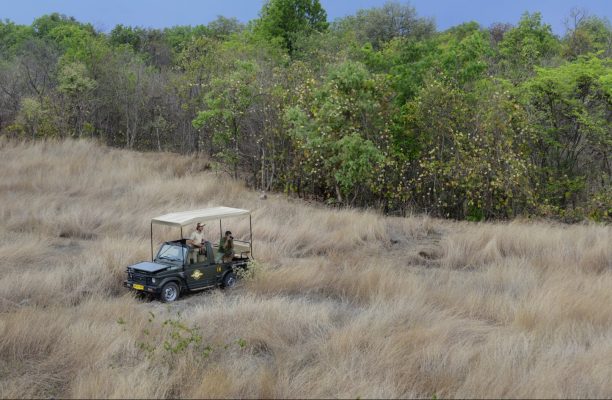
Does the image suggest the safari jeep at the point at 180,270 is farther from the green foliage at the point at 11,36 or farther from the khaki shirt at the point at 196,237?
the green foliage at the point at 11,36

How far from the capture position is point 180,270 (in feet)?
34.2

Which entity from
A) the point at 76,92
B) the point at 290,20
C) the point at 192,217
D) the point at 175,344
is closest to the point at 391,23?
the point at 290,20

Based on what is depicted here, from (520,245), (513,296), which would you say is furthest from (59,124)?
(513,296)

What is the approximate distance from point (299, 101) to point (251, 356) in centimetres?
1328

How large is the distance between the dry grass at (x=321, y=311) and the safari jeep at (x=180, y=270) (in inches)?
9.9

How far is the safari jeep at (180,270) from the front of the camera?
10.2 meters

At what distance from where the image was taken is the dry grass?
245 inches

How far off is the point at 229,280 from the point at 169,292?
1.28 meters

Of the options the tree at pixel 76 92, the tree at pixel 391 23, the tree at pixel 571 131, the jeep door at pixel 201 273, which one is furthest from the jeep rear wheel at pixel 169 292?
the tree at pixel 391 23

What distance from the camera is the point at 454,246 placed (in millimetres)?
13656

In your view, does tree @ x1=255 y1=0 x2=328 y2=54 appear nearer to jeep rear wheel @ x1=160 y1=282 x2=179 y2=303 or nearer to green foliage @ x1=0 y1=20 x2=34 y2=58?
green foliage @ x1=0 y1=20 x2=34 y2=58

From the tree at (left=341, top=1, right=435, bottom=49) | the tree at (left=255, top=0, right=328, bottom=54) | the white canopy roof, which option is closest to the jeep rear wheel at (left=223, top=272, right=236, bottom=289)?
the white canopy roof

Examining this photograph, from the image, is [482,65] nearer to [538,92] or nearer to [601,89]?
[538,92]

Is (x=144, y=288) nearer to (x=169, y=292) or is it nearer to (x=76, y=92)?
(x=169, y=292)
